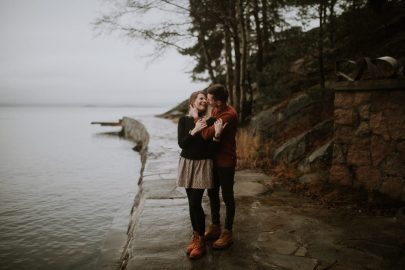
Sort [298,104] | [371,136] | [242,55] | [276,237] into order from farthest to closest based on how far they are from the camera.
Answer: [242,55]
[298,104]
[371,136]
[276,237]

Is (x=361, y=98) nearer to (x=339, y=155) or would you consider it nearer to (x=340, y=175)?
(x=339, y=155)

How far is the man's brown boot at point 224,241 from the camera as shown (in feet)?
11.0

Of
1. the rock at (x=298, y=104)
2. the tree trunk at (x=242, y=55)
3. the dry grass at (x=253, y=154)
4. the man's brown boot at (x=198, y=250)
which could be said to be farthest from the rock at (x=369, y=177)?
the tree trunk at (x=242, y=55)

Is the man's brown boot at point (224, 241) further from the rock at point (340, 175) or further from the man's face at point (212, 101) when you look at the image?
the rock at point (340, 175)

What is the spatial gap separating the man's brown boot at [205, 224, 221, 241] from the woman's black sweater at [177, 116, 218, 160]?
3.01 feet

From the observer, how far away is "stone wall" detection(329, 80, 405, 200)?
433 centimetres

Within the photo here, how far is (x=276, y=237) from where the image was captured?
3.65 meters

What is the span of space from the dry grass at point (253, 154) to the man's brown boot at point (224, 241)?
376 centimetres

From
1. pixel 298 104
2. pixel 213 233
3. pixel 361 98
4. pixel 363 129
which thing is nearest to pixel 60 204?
pixel 213 233

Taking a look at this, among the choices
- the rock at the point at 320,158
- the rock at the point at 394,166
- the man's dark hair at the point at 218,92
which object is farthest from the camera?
the rock at the point at 320,158

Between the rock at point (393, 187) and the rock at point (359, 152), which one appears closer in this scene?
the rock at point (393, 187)

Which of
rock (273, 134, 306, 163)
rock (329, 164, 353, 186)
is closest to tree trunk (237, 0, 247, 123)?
rock (273, 134, 306, 163)

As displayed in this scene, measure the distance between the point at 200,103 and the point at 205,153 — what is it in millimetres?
512

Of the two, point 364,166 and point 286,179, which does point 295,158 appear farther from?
point 364,166
